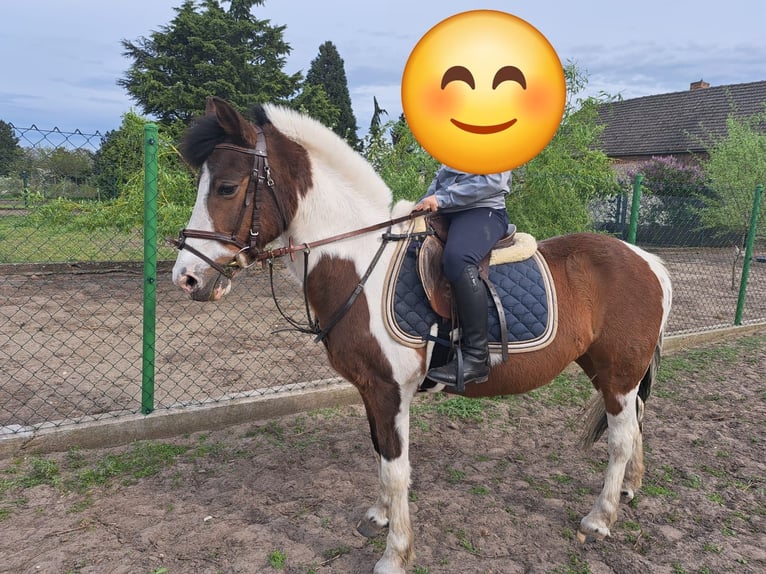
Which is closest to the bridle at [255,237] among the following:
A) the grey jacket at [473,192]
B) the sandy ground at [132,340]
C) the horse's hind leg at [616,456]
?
the grey jacket at [473,192]

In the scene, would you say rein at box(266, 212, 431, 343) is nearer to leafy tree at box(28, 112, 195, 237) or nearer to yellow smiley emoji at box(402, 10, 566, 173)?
yellow smiley emoji at box(402, 10, 566, 173)

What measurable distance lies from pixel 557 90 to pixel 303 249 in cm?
181

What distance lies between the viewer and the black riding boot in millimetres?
2592

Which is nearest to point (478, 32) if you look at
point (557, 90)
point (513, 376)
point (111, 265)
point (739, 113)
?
point (557, 90)

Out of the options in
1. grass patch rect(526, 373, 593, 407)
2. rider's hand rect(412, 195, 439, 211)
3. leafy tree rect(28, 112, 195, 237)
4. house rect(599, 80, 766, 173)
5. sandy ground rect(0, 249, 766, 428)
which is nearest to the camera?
rider's hand rect(412, 195, 439, 211)

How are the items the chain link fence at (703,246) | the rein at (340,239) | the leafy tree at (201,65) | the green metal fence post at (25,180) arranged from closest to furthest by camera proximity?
the rein at (340,239) → the green metal fence post at (25,180) → the chain link fence at (703,246) → the leafy tree at (201,65)

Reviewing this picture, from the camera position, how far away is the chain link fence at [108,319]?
4324 millimetres

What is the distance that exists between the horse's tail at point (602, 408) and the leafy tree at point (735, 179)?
983 cm

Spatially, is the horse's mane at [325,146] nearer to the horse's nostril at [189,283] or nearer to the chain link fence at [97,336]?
the horse's nostril at [189,283]

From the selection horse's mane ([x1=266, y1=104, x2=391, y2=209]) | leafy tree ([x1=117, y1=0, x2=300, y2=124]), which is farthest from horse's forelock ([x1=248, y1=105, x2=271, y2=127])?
leafy tree ([x1=117, y1=0, x2=300, y2=124])

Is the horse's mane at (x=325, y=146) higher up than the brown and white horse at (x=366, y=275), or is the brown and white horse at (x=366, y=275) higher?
the horse's mane at (x=325, y=146)

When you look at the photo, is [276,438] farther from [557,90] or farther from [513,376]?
[557,90]

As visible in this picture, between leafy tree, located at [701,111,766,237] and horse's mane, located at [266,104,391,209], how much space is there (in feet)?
37.6

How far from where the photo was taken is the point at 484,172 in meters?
2.73
